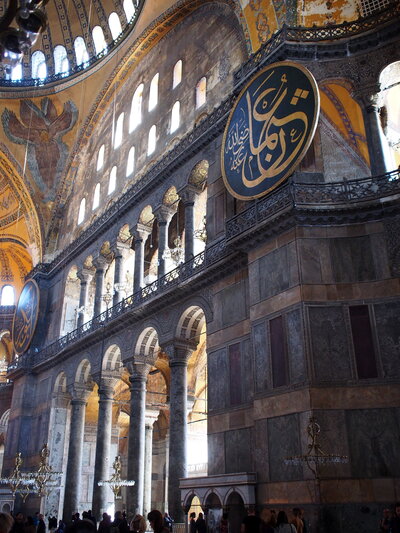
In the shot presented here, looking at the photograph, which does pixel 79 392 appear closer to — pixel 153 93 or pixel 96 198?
pixel 96 198

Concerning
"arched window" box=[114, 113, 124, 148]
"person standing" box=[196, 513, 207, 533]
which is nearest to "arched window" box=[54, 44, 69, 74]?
"arched window" box=[114, 113, 124, 148]

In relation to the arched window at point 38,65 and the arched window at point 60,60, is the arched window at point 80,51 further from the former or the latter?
the arched window at point 38,65

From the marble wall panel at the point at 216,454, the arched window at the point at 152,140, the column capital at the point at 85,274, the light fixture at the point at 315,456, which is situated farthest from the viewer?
the column capital at the point at 85,274

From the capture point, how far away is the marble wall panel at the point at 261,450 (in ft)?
26.8

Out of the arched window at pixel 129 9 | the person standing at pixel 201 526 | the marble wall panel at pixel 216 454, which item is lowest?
the person standing at pixel 201 526

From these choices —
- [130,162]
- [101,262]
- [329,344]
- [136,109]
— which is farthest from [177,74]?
[329,344]

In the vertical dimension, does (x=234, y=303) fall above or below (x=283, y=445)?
above

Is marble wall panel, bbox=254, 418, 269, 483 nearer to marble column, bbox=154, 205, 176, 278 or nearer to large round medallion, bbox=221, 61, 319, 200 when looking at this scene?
large round medallion, bbox=221, 61, 319, 200

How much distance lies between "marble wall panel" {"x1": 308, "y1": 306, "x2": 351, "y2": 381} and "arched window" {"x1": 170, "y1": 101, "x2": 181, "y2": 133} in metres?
7.61

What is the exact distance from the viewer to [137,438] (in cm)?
1235

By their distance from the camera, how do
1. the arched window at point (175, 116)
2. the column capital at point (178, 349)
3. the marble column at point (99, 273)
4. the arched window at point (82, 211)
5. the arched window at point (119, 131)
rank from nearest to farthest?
the column capital at point (178, 349) → the arched window at point (175, 116) → the marble column at point (99, 273) → the arched window at point (119, 131) → the arched window at point (82, 211)

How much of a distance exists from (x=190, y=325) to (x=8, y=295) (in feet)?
52.3

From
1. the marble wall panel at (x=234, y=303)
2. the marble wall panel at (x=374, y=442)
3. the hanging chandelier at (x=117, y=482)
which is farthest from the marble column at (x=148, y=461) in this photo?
the marble wall panel at (x=374, y=442)

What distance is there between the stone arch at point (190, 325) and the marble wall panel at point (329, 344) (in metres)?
3.92
